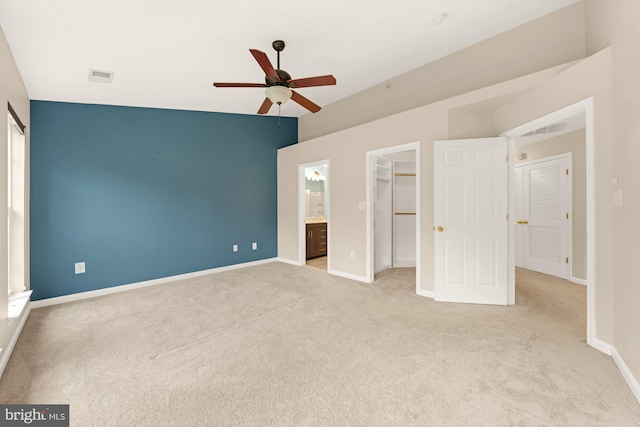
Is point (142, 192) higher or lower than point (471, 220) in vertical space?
higher

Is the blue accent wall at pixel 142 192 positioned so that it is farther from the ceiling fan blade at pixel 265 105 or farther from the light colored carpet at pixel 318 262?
the ceiling fan blade at pixel 265 105

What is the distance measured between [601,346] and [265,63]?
139 inches

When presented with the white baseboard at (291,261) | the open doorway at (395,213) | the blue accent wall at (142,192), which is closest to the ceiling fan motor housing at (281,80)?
the open doorway at (395,213)

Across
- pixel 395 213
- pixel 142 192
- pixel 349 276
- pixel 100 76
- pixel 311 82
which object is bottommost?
pixel 349 276

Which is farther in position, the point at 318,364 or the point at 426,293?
the point at 426,293

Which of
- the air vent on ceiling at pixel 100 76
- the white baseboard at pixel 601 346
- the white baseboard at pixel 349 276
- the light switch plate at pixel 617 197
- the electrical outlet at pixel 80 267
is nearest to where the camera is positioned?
the light switch plate at pixel 617 197

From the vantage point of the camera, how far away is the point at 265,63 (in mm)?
2348

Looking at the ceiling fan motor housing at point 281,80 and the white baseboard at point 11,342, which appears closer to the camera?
the white baseboard at point 11,342

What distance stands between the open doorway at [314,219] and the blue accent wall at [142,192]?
0.72 meters

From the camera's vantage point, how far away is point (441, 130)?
338 cm

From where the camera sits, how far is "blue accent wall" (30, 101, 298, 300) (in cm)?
351

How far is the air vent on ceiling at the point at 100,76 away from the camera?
10.2 feet

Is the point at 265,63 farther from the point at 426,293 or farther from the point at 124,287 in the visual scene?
the point at 124,287

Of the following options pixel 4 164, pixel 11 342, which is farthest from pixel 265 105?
pixel 11 342
